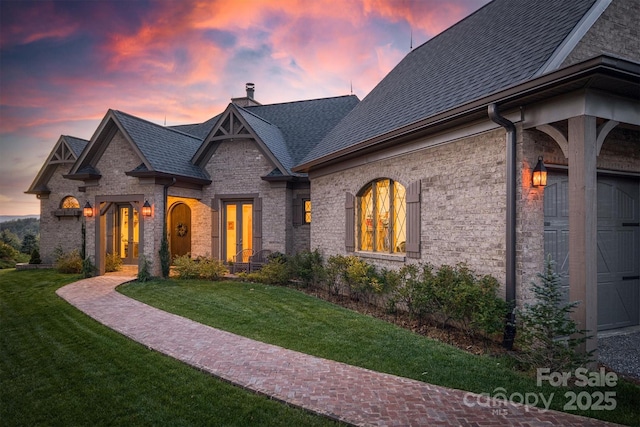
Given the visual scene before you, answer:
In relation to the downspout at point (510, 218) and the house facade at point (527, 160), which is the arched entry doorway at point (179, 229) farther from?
the downspout at point (510, 218)

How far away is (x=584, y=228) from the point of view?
4.55m

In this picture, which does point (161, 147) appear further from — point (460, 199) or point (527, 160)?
point (527, 160)

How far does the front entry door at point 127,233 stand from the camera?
1466 centimetres

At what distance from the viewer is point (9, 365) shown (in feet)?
17.1

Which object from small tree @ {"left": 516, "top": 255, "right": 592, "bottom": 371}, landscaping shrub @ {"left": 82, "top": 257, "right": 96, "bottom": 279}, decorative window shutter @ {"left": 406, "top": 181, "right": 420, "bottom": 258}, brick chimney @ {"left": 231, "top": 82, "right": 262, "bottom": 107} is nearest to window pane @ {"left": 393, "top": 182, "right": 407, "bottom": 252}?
decorative window shutter @ {"left": 406, "top": 181, "right": 420, "bottom": 258}

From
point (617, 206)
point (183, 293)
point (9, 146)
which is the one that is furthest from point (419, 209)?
point (9, 146)

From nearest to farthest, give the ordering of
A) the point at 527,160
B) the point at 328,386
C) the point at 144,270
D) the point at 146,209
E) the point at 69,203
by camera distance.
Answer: the point at 328,386 < the point at 527,160 < the point at 144,270 < the point at 146,209 < the point at 69,203

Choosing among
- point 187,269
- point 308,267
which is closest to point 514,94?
point 308,267

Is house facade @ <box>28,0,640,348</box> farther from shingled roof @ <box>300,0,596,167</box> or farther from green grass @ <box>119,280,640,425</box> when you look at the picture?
green grass @ <box>119,280,640,425</box>

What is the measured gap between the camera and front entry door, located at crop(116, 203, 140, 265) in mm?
14664

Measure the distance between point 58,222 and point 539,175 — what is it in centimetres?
2022

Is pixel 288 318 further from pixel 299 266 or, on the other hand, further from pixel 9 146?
pixel 9 146

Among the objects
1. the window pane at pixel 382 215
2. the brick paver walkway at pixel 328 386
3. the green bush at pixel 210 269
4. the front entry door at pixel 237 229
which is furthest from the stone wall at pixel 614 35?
the front entry door at pixel 237 229

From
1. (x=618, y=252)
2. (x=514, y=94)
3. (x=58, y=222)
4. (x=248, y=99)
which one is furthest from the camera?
(x=248, y=99)
